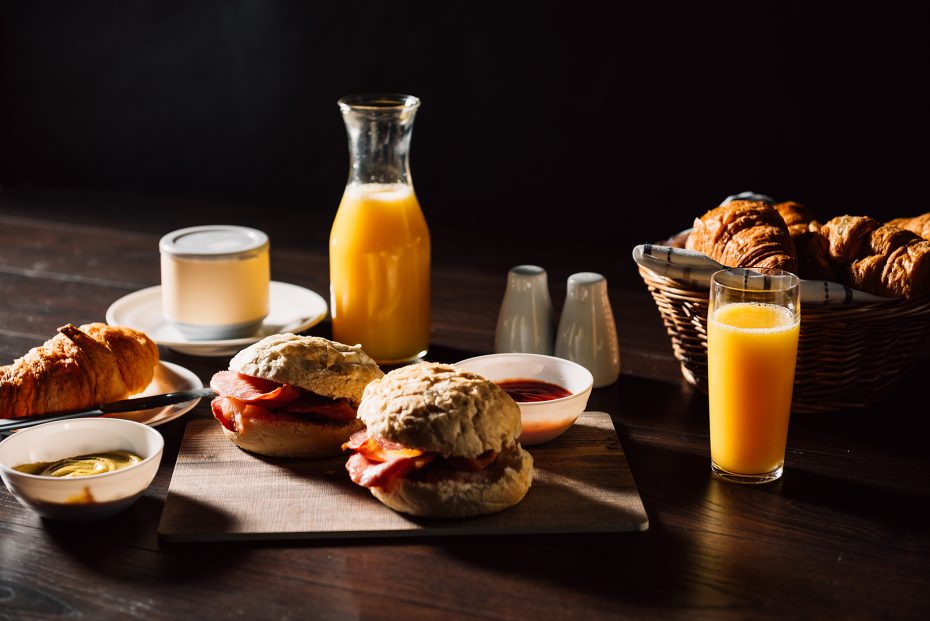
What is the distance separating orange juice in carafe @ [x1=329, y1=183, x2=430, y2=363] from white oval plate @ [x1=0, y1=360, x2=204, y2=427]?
0.25 metres

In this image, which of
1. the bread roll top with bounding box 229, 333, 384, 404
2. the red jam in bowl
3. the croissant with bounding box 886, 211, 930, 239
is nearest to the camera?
the bread roll top with bounding box 229, 333, 384, 404

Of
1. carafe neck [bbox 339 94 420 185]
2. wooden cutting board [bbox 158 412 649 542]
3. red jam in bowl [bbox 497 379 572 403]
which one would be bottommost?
wooden cutting board [bbox 158 412 649 542]

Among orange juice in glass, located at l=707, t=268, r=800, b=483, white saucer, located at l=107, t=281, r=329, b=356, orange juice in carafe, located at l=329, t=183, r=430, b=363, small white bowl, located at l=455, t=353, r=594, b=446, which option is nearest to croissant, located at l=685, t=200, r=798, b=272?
orange juice in glass, located at l=707, t=268, r=800, b=483

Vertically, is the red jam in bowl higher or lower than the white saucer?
higher

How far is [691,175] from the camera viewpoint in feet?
8.36

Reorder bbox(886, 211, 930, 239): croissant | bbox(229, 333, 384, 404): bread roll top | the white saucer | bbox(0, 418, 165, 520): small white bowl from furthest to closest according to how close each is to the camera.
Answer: the white saucer, bbox(886, 211, 930, 239): croissant, bbox(229, 333, 384, 404): bread roll top, bbox(0, 418, 165, 520): small white bowl

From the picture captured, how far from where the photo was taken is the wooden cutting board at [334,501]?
1162mm

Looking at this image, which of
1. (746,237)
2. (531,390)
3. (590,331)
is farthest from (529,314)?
(746,237)

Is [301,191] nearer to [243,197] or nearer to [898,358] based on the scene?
[243,197]

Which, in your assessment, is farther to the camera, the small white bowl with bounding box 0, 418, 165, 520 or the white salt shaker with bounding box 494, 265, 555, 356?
the white salt shaker with bounding box 494, 265, 555, 356

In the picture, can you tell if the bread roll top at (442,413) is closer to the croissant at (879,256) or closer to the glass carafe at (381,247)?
the glass carafe at (381,247)

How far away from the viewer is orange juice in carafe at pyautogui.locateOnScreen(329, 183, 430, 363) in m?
1.64

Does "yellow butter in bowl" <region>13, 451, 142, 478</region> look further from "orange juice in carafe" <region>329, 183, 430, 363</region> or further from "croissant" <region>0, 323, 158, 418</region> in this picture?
"orange juice in carafe" <region>329, 183, 430, 363</region>

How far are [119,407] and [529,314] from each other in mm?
609
